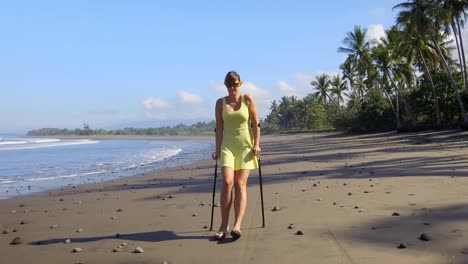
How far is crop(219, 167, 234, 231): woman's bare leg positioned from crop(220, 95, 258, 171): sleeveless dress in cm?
10

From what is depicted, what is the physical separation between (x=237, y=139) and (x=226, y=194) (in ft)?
2.04

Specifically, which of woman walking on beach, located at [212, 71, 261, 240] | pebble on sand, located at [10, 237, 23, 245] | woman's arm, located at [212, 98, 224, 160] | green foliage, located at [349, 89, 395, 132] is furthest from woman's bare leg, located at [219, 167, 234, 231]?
green foliage, located at [349, 89, 395, 132]

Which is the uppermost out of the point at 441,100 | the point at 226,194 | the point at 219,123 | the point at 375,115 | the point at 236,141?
the point at 441,100

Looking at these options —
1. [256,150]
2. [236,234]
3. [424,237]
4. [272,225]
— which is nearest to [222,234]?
[236,234]

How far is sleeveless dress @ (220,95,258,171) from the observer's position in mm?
5039

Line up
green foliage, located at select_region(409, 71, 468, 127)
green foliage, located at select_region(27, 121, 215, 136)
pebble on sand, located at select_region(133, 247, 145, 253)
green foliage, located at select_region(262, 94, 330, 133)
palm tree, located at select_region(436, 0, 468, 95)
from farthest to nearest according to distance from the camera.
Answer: green foliage, located at select_region(27, 121, 215, 136) < green foliage, located at select_region(262, 94, 330, 133) < green foliage, located at select_region(409, 71, 468, 127) < palm tree, located at select_region(436, 0, 468, 95) < pebble on sand, located at select_region(133, 247, 145, 253)

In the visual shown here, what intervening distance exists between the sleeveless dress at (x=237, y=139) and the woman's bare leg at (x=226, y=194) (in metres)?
0.10

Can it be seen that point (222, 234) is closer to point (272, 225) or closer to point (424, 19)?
point (272, 225)

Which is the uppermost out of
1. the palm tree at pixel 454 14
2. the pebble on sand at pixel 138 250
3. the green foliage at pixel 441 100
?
the palm tree at pixel 454 14

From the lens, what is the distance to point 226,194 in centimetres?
505

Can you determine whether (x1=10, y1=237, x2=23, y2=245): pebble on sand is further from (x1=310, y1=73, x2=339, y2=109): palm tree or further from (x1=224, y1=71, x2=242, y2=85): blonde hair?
(x1=310, y1=73, x2=339, y2=109): palm tree

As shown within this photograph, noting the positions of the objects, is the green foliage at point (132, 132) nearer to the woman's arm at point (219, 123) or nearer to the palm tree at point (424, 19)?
the palm tree at point (424, 19)

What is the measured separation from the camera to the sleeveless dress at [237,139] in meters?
5.04

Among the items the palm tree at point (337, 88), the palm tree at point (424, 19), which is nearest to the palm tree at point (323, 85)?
the palm tree at point (337, 88)
